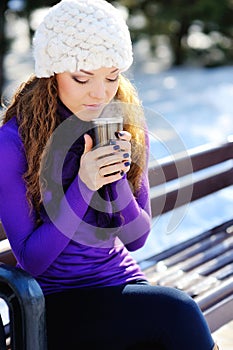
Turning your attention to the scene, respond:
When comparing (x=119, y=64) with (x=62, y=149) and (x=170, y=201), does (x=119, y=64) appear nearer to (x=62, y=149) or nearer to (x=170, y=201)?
(x=62, y=149)

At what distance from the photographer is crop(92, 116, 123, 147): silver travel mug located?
2004mm

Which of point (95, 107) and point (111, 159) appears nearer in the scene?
point (111, 159)

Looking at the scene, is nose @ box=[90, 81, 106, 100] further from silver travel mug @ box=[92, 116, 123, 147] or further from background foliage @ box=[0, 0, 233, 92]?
background foliage @ box=[0, 0, 233, 92]

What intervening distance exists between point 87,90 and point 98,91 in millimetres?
33

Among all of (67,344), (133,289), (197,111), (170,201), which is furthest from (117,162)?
(197,111)

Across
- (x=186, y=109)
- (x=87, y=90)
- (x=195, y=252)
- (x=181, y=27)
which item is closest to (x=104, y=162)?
(x=87, y=90)

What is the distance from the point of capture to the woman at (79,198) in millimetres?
2131

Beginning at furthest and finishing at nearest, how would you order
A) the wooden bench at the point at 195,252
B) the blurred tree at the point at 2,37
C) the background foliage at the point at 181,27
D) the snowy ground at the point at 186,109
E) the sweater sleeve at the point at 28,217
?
the background foliage at the point at 181,27 < the blurred tree at the point at 2,37 < the snowy ground at the point at 186,109 < the wooden bench at the point at 195,252 < the sweater sleeve at the point at 28,217

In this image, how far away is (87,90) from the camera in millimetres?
2186

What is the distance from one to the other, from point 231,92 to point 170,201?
17.6 ft

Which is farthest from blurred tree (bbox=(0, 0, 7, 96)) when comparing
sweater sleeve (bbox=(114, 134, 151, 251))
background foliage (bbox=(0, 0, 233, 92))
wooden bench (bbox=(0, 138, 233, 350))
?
sweater sleeve (bbox=(114, 134, 151, 251))

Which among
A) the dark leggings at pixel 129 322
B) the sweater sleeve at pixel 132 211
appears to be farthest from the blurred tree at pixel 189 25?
the dark leggings at pixel 129 322

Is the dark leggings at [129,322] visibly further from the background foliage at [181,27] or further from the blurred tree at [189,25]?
the blurred tree at [189,25]

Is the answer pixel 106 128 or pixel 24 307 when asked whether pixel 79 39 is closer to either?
pixel 106 128
